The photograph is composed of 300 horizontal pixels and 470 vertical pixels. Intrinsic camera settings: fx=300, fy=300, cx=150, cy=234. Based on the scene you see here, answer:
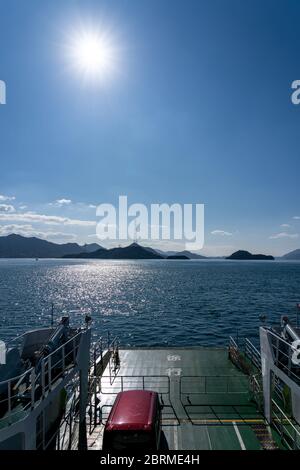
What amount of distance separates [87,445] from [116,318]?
141 feet

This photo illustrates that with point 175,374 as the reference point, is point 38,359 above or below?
above

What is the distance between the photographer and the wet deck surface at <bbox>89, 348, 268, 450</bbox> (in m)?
13.0

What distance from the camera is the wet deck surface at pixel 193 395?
13000 mm

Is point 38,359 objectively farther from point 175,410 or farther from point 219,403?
point 219,403

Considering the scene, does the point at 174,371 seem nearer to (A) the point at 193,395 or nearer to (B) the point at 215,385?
(B) the point at 215,385

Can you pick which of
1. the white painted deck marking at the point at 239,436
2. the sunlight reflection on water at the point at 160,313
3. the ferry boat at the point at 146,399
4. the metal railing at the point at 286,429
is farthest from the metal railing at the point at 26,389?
the sunlight reflection on water at the point at 160,313

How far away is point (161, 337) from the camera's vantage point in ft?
136

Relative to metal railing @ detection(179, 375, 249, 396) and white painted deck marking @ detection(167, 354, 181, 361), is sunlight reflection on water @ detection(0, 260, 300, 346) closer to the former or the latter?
white painted deck marking @ detection(167, 354, 181, 361)

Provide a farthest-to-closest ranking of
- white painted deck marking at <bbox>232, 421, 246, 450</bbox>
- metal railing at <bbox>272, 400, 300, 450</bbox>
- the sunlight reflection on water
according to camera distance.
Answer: the sunlight reflection on water → white painted deck marking at <bbox>232, 421, 246, 450</bbox> → metal railing at <bbox>272, 400, 300, 450</bbox>

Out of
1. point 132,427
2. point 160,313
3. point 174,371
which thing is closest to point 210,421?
point 132,427

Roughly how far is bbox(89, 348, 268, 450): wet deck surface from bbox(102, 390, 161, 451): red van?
7.95 ft

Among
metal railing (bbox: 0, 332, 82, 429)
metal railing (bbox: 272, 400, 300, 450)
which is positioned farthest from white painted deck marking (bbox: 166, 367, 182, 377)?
metal railing (bbox: 0, 332, 82, 429)

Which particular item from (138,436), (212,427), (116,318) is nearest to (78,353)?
(138,436)

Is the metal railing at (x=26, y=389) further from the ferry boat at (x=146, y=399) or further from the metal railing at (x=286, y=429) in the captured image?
Result: the metal railing at (x=286, y=429)
